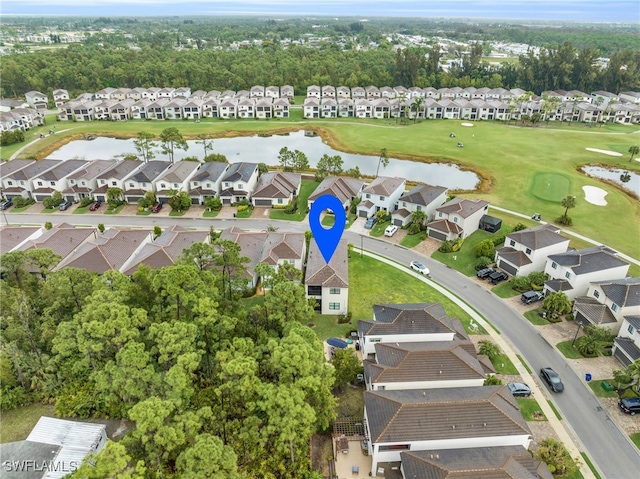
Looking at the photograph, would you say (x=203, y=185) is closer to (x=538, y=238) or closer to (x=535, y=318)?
(x=538, y=238)

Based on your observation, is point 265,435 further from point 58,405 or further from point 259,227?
point 259,227

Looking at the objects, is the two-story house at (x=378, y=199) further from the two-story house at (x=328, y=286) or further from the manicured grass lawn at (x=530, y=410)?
the manicured grass lawn at (x=530, y=410)

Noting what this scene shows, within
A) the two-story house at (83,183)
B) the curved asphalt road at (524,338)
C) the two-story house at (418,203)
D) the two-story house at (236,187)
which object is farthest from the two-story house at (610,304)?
the two-story house at (83,183)

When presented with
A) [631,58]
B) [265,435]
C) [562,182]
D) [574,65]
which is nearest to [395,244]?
[265,435]

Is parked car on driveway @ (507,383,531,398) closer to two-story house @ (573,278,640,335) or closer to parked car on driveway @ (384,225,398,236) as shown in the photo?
two-story house @ (573,278,640,335)

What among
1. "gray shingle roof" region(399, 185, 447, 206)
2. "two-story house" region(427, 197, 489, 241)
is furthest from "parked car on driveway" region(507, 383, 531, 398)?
"gray shingle roof" region(399, 185, 447, 206)
